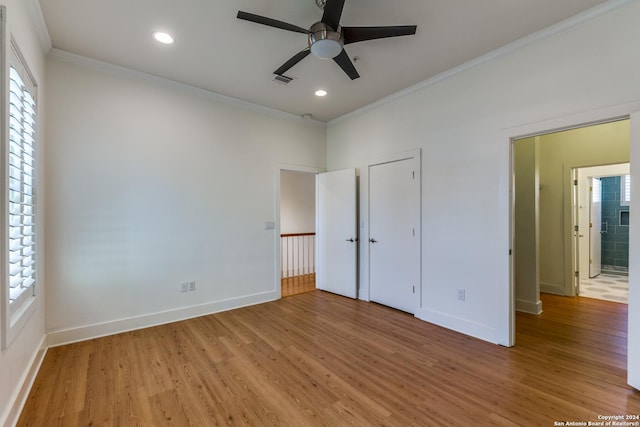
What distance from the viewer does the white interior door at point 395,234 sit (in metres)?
3.68

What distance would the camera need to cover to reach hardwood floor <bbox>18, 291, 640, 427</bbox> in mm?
1883

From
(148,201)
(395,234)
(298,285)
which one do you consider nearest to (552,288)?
(395,234)

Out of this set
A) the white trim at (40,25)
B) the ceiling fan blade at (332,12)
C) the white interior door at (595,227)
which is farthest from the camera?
the white interior door at (595,227)

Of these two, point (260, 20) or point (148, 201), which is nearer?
point (260, 20)

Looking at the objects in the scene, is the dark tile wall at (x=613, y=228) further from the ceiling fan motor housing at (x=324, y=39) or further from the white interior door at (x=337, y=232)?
the ceiling fan motor housing at (x=324, y=39)

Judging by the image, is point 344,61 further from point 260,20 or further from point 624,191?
point 624,191

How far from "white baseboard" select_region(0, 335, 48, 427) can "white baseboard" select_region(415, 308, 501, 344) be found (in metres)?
3.61

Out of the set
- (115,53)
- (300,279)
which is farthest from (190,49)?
(300,279)

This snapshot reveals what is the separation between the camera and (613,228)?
650cm

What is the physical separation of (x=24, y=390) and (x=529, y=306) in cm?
517

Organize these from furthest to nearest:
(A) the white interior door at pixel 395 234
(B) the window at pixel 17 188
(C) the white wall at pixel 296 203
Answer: (C) the white wall at pixel 296 203
(A) the white interior door at pixel 395 234
(B) the window at pixel 17 188

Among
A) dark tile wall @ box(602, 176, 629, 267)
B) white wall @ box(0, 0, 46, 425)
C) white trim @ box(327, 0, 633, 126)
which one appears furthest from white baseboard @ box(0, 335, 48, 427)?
dark tile wall @ box(602, 176, 629, 267)

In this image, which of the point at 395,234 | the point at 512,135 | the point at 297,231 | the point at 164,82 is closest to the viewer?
the point at 512,135

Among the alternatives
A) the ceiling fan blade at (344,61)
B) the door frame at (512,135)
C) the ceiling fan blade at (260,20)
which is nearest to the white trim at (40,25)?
the ceiling fan blade at (260,20)
